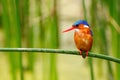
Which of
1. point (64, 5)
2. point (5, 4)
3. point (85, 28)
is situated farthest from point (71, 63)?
point (85, 28)

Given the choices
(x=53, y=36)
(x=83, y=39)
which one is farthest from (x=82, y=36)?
(x=53, y=36)

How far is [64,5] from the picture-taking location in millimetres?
3514

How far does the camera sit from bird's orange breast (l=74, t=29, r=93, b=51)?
3.22 ft

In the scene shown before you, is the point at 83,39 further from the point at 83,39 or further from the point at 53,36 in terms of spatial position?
the point at 53,36

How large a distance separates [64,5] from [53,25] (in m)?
1.99

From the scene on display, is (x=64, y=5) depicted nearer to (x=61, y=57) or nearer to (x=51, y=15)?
(x=61, y=57)

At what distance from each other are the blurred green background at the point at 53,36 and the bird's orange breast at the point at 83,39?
22 cm

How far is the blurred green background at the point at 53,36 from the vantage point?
1468 millimetres

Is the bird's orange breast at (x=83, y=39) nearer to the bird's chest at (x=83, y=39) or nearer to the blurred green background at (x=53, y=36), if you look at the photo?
the bird's chest at (x=83, y=39)

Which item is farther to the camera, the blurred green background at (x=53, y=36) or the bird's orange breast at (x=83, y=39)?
the blurred green background at (x=53, y=36)

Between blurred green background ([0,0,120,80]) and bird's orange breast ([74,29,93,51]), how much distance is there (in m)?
0.22

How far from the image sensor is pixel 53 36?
1.53m

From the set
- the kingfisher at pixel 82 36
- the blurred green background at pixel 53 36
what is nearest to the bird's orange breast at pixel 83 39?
the kingfisher at pixel 82 36

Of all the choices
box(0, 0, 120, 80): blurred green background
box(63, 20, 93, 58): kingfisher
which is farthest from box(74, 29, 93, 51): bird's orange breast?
box(0, 0, 120, 80): blurred green background
